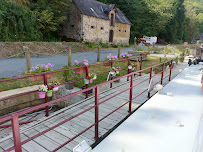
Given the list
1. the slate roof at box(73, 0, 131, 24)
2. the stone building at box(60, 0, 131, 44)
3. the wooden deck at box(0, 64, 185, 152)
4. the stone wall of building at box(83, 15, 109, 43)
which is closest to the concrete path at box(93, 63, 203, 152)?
the wooden deck at box(0, 64, 185, 152)

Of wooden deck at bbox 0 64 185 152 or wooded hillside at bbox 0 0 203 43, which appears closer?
wooden deck at bbox 0 64 185 152

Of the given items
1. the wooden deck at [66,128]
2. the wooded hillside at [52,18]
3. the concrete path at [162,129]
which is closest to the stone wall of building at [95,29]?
the wooded hillside at [52,18]

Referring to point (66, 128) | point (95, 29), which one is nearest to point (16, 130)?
point (66, 128)

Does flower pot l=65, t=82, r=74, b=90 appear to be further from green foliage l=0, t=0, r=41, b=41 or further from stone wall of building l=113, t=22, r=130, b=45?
stone wall of building l=113, t=22, r=130, b=45

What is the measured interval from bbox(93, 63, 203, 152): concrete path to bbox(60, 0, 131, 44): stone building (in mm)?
17185

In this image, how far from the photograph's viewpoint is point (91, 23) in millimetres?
20359

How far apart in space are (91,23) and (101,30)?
2166 mm

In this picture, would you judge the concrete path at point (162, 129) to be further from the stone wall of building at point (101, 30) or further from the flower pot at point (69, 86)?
the stone wall of building at point (101, 30)

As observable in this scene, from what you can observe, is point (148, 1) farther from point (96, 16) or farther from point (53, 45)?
point (53, 45)

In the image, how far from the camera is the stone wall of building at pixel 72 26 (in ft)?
64.4

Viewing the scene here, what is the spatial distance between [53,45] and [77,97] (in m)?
9.79

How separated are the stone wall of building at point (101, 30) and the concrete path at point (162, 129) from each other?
17345 millimetres

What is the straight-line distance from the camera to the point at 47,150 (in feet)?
8.75

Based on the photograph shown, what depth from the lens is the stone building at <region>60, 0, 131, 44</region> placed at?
19500mm
